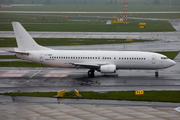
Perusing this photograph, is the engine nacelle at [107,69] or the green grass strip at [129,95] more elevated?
the engine nacelle at [107,69]

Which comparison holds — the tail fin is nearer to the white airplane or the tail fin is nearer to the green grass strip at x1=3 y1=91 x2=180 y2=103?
the white airplane

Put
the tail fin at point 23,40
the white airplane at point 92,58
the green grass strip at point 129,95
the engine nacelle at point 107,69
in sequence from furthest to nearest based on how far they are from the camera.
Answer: the tail fin at point 23,40
the white airplane at point 92,58
the engine nacelle at point 107,69
the green grass strip at point 129,95

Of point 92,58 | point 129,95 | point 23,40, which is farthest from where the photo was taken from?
point 23,40

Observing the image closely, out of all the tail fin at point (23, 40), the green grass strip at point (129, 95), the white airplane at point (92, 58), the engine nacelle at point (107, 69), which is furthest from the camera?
the tail fin at point (23, 40)

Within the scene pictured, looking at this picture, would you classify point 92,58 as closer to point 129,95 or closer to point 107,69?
point 107,69

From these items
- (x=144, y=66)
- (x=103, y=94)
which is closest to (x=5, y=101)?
(x=103, y=94)

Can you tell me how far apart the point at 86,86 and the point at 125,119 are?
12.7 metres

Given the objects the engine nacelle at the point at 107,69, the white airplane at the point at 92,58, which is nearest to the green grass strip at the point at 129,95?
the engine nacelle at the point at 107,69

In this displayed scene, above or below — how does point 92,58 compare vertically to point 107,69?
above

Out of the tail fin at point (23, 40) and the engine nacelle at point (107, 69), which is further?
the tail fin at point (23, 40)

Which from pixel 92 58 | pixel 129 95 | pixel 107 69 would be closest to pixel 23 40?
pixel 92 58

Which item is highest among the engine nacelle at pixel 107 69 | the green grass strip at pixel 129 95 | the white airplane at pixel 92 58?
the white airplane at pixel 92 58

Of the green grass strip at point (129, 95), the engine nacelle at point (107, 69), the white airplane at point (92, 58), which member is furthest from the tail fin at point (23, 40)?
the green grass strip at point (129, 95)

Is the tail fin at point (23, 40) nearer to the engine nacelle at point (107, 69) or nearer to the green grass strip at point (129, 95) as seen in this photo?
the engine nacelle at point (107, 69)
